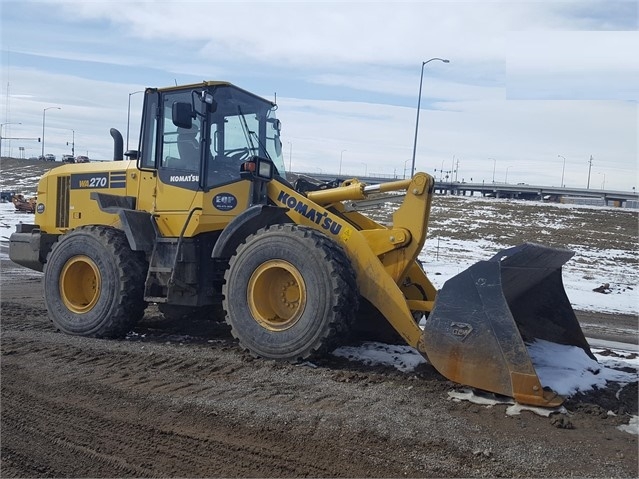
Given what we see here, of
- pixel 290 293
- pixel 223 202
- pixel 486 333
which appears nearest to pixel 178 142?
pixel 223 202

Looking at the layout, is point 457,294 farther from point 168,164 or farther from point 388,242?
point 168,164

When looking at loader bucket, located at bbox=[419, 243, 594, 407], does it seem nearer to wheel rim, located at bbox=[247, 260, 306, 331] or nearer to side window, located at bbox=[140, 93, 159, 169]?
wheel rim, located at bbox=[247, 260, 306, 331]

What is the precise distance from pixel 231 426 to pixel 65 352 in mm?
2762

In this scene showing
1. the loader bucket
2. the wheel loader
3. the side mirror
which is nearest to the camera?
the loader bucket

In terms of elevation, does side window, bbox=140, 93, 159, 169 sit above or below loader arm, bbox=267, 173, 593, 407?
above

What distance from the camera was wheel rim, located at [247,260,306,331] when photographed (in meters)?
6.04

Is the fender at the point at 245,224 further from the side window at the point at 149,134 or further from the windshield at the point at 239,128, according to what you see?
the side window at the point at 149,134

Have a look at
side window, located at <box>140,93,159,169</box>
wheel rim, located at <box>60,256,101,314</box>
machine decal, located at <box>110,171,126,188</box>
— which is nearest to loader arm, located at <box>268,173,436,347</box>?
side window, located at <box>140,93,159,169</box>

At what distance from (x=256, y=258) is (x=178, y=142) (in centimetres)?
198

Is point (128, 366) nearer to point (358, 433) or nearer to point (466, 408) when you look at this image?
point (358, 433)

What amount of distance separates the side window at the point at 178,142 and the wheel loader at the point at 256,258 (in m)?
0.02

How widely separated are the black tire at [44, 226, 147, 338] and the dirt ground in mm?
915

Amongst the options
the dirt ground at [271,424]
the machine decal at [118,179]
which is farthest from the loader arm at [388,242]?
the machine decal at [118,179]

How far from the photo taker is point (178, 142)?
7.22m
